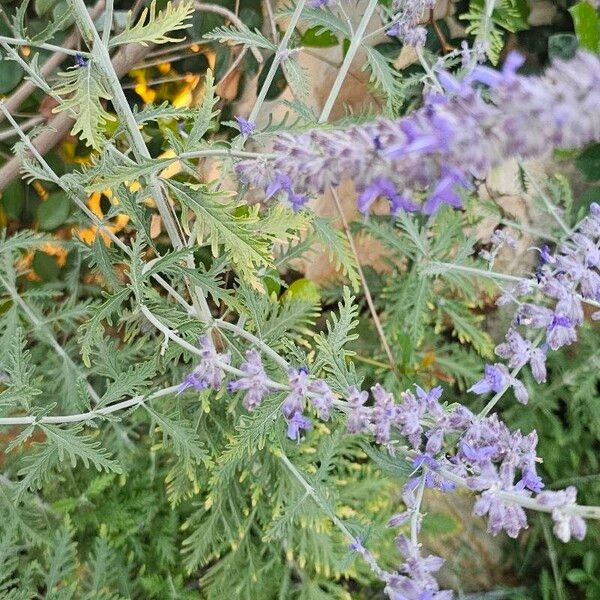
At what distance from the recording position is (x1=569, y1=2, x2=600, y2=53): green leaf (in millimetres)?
1421

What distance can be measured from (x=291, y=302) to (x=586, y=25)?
86cm

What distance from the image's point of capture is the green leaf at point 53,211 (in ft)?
5.37

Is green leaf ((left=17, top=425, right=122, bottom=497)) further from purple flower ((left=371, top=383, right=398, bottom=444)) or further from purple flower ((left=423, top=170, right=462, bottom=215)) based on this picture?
purple flower ((left=423, top=170, right=462, bottom=215))

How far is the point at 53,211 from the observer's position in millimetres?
1645

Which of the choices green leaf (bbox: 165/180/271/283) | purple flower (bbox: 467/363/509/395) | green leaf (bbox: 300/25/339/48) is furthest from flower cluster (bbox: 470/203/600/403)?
green leaf (bbox: 300/25/339/48)

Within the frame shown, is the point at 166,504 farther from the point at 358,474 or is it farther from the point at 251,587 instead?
the point at 358,474

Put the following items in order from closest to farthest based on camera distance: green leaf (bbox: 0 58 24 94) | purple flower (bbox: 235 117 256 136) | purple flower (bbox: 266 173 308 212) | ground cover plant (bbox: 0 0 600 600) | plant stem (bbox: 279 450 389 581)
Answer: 1. purple flower (bbox: 266 173 308 212)
2. ground cover plant (bbox: 0 0 600 600)
3. purple flower (bbox: 235 117 256 136)
4. plant stem (bbox: 279 450 389 581)
5. green leaf (bbox: 0 58 24 94)

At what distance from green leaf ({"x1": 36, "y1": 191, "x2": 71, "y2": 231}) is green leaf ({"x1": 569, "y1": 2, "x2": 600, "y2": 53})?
4.04 feet

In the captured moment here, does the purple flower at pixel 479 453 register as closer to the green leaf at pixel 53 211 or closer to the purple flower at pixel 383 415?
the purple flower at pixel 383 415

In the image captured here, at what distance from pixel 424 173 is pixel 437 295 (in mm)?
1209

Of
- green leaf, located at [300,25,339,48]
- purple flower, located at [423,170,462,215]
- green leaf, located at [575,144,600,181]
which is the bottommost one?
green leaf, located at [575,144,600,181]

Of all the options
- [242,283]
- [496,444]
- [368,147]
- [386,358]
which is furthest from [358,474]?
[368,147]

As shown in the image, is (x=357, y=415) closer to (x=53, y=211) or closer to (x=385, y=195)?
(x=385, y=195)

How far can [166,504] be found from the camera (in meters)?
1.72
